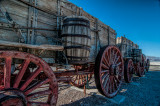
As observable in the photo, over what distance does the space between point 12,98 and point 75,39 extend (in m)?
1.53

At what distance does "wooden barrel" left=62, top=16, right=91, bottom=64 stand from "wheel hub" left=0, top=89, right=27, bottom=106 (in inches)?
43.6

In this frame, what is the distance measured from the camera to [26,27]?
1833 mm

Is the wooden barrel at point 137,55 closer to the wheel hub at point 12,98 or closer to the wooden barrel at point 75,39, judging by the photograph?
the wooden barrel at point 75,39

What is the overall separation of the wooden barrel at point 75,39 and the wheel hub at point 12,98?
1107 millimetres

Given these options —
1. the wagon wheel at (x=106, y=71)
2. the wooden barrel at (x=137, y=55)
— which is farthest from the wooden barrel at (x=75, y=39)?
the wooden barrel at (x=137, y=55)

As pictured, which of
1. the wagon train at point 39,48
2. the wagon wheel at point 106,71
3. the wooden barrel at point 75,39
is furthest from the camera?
the wagon wheel at point 106,71

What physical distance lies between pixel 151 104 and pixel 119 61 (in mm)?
1743

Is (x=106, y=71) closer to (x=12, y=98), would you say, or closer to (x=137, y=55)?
(x=12, y=98)

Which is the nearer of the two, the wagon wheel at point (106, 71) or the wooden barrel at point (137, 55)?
the wagon wheel at point (106, 71)

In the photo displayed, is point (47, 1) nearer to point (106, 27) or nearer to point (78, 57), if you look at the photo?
point (78, 57)

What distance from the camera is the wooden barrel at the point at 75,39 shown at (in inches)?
82.0

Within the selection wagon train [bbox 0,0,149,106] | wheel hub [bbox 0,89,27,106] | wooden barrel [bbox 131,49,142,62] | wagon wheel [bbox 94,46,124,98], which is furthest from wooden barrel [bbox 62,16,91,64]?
wooden barrel [bbox 131,49,142,62]

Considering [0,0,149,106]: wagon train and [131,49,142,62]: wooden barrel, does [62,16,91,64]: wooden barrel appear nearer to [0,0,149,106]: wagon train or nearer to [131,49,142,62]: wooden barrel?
[0,0,149,106]: wagon train

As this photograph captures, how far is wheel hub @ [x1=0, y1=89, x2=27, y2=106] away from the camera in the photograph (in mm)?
1115
